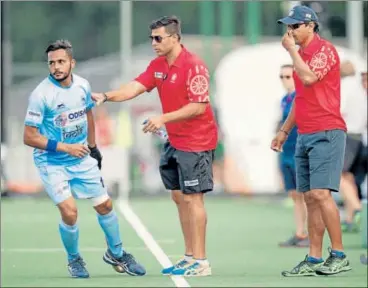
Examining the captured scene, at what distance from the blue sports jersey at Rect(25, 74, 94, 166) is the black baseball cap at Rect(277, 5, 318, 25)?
3.84ft

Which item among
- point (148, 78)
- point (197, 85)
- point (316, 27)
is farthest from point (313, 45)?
point (148, 78)

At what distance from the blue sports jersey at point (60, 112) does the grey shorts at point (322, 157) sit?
1.35 meters

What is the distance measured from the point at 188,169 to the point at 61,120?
841 millimetres

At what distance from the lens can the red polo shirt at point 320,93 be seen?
988cm

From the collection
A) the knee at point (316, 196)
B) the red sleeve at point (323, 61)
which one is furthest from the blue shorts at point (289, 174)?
the red sleeve at point (323, 61)

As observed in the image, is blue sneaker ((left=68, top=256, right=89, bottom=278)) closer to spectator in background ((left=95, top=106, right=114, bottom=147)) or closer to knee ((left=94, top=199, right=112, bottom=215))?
knee ((left=94, top=199, right=112, bottom=215))

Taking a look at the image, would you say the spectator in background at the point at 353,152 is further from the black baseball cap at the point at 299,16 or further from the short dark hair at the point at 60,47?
the short dark hair at the point at 60,47

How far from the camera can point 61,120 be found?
1051cm

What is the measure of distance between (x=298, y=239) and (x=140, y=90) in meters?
7.19

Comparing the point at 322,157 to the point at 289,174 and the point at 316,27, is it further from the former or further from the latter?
the point at 289,174

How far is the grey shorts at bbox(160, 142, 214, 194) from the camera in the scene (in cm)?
1068

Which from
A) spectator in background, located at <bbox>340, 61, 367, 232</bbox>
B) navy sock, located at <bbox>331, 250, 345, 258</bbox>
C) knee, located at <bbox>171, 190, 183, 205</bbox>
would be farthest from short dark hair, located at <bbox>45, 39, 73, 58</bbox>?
spectator in background, located at <bbox>340, 61, 367, 232</bbox>

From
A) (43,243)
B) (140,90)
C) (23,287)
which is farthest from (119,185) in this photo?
(140,90)

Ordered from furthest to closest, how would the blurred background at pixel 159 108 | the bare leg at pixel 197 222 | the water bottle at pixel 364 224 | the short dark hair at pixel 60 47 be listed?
1. the blurred background at pixel 159 108
2. the water bottle at pixel 364 224
3. the bare leg at pixel 197 222
4. the short dark hair at pixel 60 47
